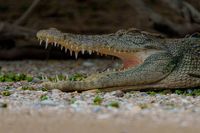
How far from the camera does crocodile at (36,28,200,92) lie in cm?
384

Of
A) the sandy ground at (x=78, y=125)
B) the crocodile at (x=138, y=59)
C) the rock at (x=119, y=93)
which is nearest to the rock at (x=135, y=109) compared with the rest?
the sandy ground at (x=78, y=125)

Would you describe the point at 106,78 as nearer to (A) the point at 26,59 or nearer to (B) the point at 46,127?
(B) the point at 46,127

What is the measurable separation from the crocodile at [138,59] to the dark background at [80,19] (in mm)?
3120

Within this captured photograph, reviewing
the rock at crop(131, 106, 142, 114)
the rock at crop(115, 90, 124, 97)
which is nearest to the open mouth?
the rock at crop(115, 90, 124, 97)

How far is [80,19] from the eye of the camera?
1299cm

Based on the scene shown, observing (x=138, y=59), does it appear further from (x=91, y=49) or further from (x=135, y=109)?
(x=135, y=109)

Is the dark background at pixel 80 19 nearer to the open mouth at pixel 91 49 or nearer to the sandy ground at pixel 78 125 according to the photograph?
the open mouth at pixel 91 49

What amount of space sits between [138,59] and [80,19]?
9201 millimetres

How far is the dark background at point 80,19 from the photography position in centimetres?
752

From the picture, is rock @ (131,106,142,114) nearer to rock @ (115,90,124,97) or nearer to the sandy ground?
the sandy ground

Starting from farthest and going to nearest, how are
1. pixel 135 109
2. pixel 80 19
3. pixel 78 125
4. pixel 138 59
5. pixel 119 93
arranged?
pixel 80 19 → pixel 138 59 → pixel 119 93 → pixel 135 109 → pixel 78 125

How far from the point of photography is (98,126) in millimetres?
2232

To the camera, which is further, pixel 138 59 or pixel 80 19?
pixel 80 19

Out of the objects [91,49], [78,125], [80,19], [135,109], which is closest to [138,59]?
[91,49]
